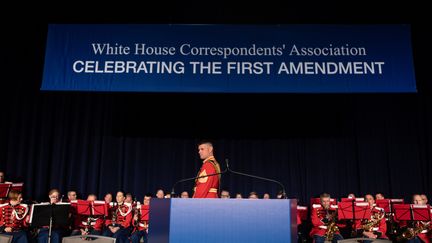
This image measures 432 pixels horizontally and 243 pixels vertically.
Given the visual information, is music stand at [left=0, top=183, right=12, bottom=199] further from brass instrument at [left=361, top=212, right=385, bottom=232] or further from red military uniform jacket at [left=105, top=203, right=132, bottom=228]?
brass instrument at [left=361, top=212, right=385, bottom=232]

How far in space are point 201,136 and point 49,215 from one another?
4.88 meters

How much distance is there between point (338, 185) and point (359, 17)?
4086mm

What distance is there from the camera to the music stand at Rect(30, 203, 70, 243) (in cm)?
680

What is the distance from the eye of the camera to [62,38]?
789cm

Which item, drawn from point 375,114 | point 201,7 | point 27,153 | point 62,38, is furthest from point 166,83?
point 375,114

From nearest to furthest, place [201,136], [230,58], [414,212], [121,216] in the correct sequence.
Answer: [414,212]
[230,58]
[121,216]
[201,136]

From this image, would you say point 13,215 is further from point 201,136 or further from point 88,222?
point 201,136

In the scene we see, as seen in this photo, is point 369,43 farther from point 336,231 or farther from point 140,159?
point 140,159

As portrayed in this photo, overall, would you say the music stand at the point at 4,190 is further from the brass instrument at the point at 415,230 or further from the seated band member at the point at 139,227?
the brass instrument at the point at 415,230

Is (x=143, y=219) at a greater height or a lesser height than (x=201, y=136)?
lesser

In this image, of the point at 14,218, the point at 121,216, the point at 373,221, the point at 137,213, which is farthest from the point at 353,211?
the point at 14,218

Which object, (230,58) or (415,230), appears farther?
(415,230)

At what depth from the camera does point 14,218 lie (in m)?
7.58

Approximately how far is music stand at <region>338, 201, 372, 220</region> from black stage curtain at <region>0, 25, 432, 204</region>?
334 centimetres
